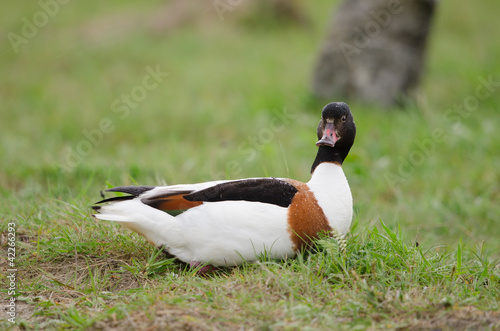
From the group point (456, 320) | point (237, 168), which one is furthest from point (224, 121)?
point (456, 320)

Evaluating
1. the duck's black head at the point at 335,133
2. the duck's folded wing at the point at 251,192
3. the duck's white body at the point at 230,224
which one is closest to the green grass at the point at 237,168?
the duck's white body at the point at 230,224

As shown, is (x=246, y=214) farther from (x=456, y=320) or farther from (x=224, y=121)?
(x=224, y=121)

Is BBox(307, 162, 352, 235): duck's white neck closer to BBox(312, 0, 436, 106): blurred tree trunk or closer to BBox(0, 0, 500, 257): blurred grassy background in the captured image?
BBox(0, 0, 500, 257): blurred grassy background

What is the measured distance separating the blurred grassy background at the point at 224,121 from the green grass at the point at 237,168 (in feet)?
0.09

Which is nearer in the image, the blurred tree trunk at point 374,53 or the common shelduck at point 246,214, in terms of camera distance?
the common shelduck at point 246,214

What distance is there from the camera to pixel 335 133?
3096mm

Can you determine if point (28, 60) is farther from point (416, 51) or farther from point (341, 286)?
point (341, 286)

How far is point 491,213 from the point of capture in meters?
4.85

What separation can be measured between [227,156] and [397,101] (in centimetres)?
283

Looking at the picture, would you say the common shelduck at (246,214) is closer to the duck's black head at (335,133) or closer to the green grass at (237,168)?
the duck's black head at (335,133)

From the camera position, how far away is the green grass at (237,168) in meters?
2.63

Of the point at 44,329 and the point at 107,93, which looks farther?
the point at 107,93

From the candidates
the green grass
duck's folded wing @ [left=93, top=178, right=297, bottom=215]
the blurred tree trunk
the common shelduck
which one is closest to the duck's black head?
the common shelduck

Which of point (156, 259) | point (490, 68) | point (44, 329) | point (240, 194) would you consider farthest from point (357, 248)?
point (490, 68)
